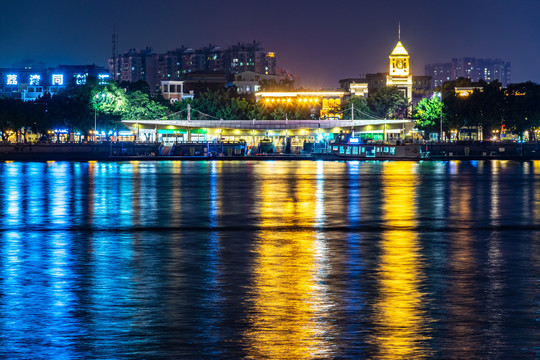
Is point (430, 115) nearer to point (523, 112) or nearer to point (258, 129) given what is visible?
point (523, 112)

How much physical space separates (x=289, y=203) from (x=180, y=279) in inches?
707

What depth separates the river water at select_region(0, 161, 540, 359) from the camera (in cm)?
988

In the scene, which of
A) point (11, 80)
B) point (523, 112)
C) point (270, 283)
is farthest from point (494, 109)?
point (270, 283)

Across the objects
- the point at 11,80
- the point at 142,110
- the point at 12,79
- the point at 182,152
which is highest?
the point at 12,79

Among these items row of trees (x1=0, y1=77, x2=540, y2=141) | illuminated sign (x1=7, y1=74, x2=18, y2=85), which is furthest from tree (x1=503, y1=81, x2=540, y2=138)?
illuminated sign (x1=7, y1=74, x2=18, y2=85)

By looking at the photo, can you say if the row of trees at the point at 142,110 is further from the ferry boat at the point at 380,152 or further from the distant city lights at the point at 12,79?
the distant city lights at the point at 12,79

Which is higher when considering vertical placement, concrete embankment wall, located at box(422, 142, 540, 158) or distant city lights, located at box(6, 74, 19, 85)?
distant city lights, located at box(6, 74, 19, 85)

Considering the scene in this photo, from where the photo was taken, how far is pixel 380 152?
106 m

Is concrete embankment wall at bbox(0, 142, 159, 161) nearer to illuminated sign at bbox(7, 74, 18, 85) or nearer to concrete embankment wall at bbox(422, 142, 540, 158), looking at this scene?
concrete embankment wall at bbox(422, 142, 540, 158)

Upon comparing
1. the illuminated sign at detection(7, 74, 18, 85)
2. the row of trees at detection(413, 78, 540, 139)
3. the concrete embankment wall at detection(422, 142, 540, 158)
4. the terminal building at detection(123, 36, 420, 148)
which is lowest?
the concrete embankment wall at detection(422, 142, 540, 158)

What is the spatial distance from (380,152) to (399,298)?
94750 millimetres

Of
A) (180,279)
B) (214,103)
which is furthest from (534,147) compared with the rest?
(180,279)

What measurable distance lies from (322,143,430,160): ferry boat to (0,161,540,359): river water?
7541cm

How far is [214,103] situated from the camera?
171000 millimetres
